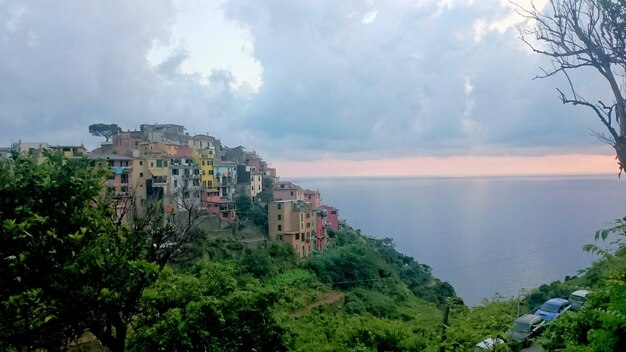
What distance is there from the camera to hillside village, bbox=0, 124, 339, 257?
31188 mm

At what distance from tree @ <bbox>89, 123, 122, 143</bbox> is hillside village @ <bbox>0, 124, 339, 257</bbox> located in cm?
660

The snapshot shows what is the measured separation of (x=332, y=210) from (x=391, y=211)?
5738 centimetres

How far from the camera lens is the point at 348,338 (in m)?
5.60

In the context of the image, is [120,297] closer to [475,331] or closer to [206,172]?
[475,331]

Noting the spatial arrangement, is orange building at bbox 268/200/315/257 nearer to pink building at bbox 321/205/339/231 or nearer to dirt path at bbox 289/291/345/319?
dirt path at bbox 289/291/345/319

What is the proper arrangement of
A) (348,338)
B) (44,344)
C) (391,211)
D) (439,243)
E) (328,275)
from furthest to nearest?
(391,211) → (439,243) → (328,275) → (348,338) → (44,344)

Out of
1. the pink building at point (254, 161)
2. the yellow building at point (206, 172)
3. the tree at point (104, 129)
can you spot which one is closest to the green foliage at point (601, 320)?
the yellow building at point (206, 172)

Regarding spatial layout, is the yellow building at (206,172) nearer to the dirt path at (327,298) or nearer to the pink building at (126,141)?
the pink building at (126,141)

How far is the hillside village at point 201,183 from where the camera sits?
102ft

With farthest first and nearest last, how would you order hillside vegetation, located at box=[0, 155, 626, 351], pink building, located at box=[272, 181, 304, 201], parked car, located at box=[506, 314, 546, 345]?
pink building, located at box=[272, 181, 304, 201], parked car, located at box=[506, 314, 546, 345], hillside vegetation, located at box=[0, 155, 626, 351]

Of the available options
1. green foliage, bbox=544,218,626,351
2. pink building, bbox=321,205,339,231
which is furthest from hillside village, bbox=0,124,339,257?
green foliage, bbox=544,218,626,351

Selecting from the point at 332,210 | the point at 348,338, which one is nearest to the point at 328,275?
the point at 332,210

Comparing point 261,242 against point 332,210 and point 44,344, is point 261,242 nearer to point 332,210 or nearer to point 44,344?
point 332,210

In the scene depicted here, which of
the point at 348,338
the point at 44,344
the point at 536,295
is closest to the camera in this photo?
the point at 44,344
